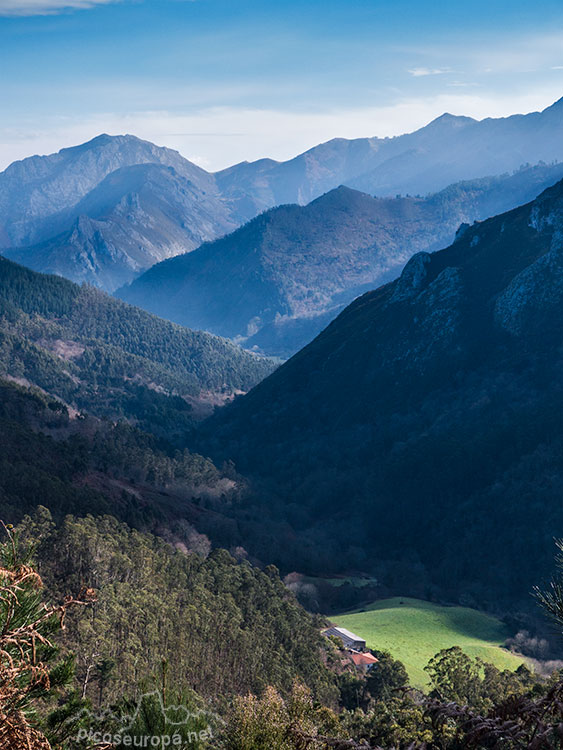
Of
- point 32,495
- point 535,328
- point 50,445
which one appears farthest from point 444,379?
point 32,495

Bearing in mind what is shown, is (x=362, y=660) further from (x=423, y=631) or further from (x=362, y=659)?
(x=423, y=631)

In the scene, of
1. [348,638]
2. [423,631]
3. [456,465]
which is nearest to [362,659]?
[348,638]

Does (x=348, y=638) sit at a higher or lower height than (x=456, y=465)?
lower

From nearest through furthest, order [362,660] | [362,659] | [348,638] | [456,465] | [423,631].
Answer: [362,660], [362,659], [348,638], [423,631], [456,465]

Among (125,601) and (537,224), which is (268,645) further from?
(537,224)

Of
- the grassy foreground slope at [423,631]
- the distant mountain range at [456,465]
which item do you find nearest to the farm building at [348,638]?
the grassy foreground slope at [423,631]
